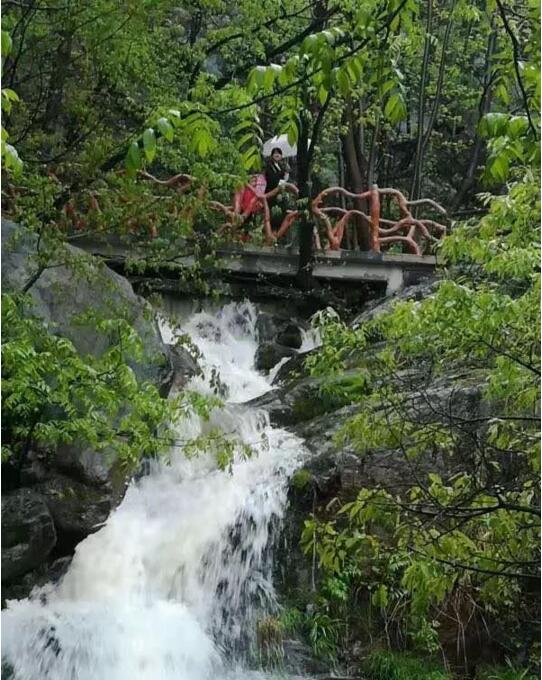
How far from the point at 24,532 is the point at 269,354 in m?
7.17

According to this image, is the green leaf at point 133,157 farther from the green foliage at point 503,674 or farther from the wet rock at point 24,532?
the green foliage at point 503,674

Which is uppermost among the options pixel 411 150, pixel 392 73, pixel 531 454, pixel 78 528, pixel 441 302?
pixel 411 150

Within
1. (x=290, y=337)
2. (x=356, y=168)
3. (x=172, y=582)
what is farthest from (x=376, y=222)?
(x=172, y=582)

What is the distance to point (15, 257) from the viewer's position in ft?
23.4

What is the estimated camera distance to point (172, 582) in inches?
289

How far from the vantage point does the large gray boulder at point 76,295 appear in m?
6.50

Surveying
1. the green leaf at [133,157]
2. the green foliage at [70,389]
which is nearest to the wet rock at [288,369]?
the green foliage at [70,389]

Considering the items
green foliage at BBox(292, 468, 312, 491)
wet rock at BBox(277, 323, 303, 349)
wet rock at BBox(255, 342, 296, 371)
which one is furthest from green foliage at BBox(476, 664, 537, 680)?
wet rock at BBox(277, 323, 303, 349)

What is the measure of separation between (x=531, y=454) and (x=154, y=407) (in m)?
2.68

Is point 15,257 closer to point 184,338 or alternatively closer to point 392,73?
point 184,338

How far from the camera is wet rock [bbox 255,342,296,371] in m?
12.8

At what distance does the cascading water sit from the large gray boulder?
34.3 inches

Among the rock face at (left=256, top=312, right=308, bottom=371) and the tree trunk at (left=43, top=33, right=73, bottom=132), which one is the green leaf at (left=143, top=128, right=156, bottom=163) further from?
the rock face at (left=256, top=312, right=308, bottom=371)

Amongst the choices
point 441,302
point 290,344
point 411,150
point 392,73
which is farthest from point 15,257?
point 411,150
